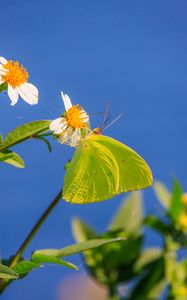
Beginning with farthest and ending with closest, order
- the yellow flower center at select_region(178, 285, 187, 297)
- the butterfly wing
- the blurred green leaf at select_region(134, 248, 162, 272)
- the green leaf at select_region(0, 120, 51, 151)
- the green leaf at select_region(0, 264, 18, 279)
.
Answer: the blurred green leaf at select_region(134, 248, 162, 272) < the yellow flower center at select_region(178, 285, 187, 297) < the butterfly wing < the green leaf at select_region(0, 120, 51, 151) < the green leaf at select_region(0, 264, 18, 279)

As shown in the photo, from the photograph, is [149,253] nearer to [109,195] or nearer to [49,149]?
[109,195]

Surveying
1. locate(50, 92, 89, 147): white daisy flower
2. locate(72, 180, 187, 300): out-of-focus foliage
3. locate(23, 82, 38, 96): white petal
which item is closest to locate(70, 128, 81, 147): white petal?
locate(50, 92, 89, 147): white daisy flower

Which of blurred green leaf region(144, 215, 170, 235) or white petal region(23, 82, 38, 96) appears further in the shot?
blurred green leaf region(144, 215, 170, 235)

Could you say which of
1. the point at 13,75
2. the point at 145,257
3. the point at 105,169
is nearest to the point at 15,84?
the point at 13,75

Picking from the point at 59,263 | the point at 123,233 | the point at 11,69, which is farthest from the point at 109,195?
the point at 123,233

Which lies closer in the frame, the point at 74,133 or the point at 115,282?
the point at 74,133

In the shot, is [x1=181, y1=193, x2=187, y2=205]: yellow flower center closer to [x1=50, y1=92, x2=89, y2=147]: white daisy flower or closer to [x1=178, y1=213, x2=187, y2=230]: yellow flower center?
[x1=178, y1=213, x2=187, y2=230]: yellow flower center

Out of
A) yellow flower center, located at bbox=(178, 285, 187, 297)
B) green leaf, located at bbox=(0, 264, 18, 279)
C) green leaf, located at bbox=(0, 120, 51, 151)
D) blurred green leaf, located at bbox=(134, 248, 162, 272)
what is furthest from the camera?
blurred green leaf, located at bbox=(134, 248, 162, 272)
